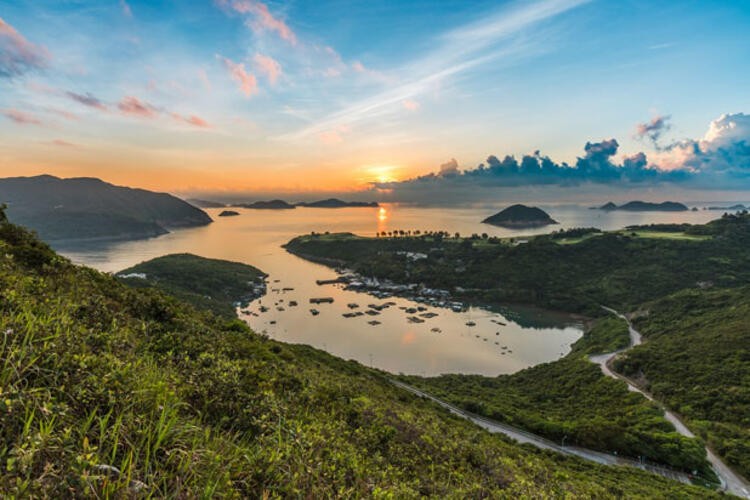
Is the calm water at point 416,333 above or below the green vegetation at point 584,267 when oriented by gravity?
below

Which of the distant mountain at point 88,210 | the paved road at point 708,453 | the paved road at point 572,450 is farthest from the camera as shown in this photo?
the distant mountain at point 88,210

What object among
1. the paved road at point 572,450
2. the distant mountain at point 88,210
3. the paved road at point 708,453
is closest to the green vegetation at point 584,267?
the paved road at point 708,453

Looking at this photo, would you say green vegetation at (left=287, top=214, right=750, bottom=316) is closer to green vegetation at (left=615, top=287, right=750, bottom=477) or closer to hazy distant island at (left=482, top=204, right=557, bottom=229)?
green vegetation at (left=615, top=287, right=750, bottom=477)

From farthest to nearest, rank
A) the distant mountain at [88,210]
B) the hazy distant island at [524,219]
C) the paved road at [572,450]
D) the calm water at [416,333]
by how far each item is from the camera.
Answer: the hazy distant island at [524,219] → the distant mountain at [88,210] → the calm water at [416,333] → the paved road at [572,450]

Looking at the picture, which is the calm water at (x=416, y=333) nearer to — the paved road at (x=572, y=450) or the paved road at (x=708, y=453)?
the paved road at (x=708, y=453)

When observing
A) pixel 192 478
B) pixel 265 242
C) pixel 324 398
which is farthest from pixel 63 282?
pixel 265 242

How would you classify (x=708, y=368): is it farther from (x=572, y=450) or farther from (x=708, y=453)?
(x=572, y=450)

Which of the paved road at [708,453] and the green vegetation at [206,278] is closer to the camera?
the paved road at [708,453]

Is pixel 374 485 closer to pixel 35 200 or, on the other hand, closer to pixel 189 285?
pixel 189 285
